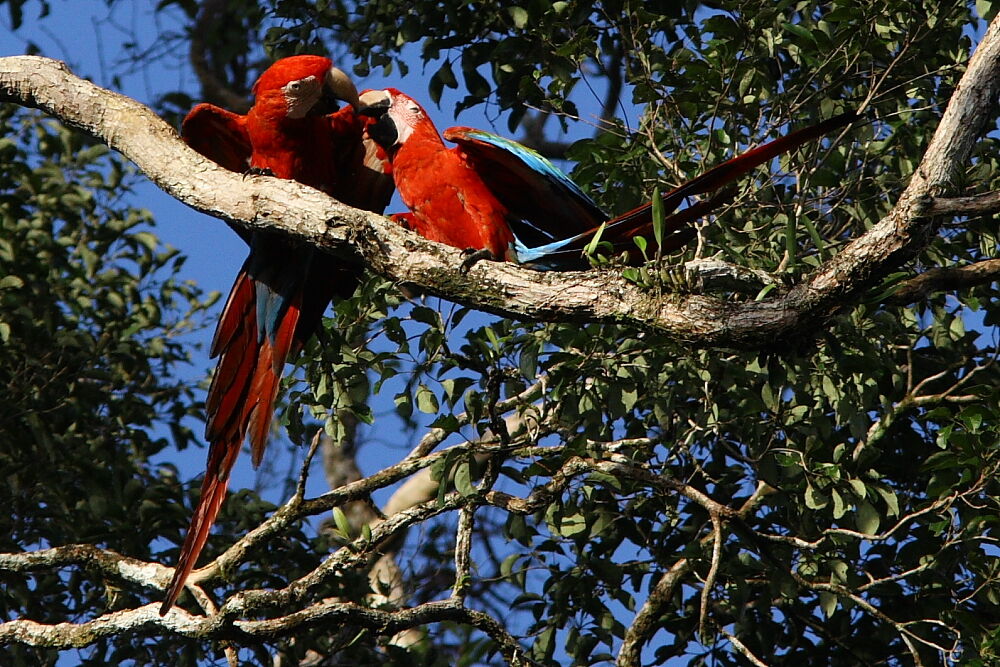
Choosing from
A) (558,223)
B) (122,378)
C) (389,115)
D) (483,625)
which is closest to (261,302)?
(389,115)

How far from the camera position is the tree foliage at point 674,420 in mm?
2480

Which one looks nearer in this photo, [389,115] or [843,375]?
[843,375]

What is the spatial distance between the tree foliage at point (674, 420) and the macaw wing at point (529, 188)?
0.22 m

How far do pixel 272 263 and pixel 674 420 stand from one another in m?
1.10

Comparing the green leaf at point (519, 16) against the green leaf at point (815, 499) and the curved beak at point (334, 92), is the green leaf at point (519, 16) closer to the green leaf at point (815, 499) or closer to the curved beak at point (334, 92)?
the curved beak at point (334, 92)

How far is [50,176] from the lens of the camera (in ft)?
12.6

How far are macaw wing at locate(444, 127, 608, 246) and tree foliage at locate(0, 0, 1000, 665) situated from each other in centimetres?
22

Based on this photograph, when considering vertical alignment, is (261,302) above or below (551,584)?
above

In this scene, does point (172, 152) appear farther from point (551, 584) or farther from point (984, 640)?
point (984, 640)

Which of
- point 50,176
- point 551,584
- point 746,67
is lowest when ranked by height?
point 551,584

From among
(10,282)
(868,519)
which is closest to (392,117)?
(10,282)

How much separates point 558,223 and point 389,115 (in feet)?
1.72

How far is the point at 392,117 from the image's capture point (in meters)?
2.70

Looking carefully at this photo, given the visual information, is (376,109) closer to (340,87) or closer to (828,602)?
(340,87)
